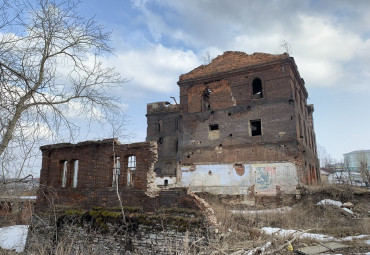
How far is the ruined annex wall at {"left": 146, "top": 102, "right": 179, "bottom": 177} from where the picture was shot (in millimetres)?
26719

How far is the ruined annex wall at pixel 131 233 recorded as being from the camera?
28.6 feet

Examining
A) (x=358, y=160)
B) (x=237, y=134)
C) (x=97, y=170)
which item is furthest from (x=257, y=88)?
(x=358, y=160)

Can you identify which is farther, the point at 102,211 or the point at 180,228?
the point at 102,211

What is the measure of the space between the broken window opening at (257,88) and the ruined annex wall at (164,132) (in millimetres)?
9045

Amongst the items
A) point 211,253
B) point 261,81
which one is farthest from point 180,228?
point 261,81

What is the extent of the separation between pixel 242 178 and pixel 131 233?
10503mm

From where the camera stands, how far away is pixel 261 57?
1988cm

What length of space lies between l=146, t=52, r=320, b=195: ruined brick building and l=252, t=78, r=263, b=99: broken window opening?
0.07 meters

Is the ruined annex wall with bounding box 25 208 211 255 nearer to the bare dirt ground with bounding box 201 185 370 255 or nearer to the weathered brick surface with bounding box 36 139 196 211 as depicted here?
the weathered brick surface with bounding box 36 139 196 211

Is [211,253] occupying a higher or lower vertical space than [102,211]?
lower

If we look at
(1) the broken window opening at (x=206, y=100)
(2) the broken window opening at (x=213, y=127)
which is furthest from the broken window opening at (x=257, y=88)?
(2) the broken window opening at (x=213, y=127)

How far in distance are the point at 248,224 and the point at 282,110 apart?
9221 mm

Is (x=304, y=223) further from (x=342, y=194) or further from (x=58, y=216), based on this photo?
(x=58, y=216)

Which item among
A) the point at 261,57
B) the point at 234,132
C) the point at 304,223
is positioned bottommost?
the point at 304,223
